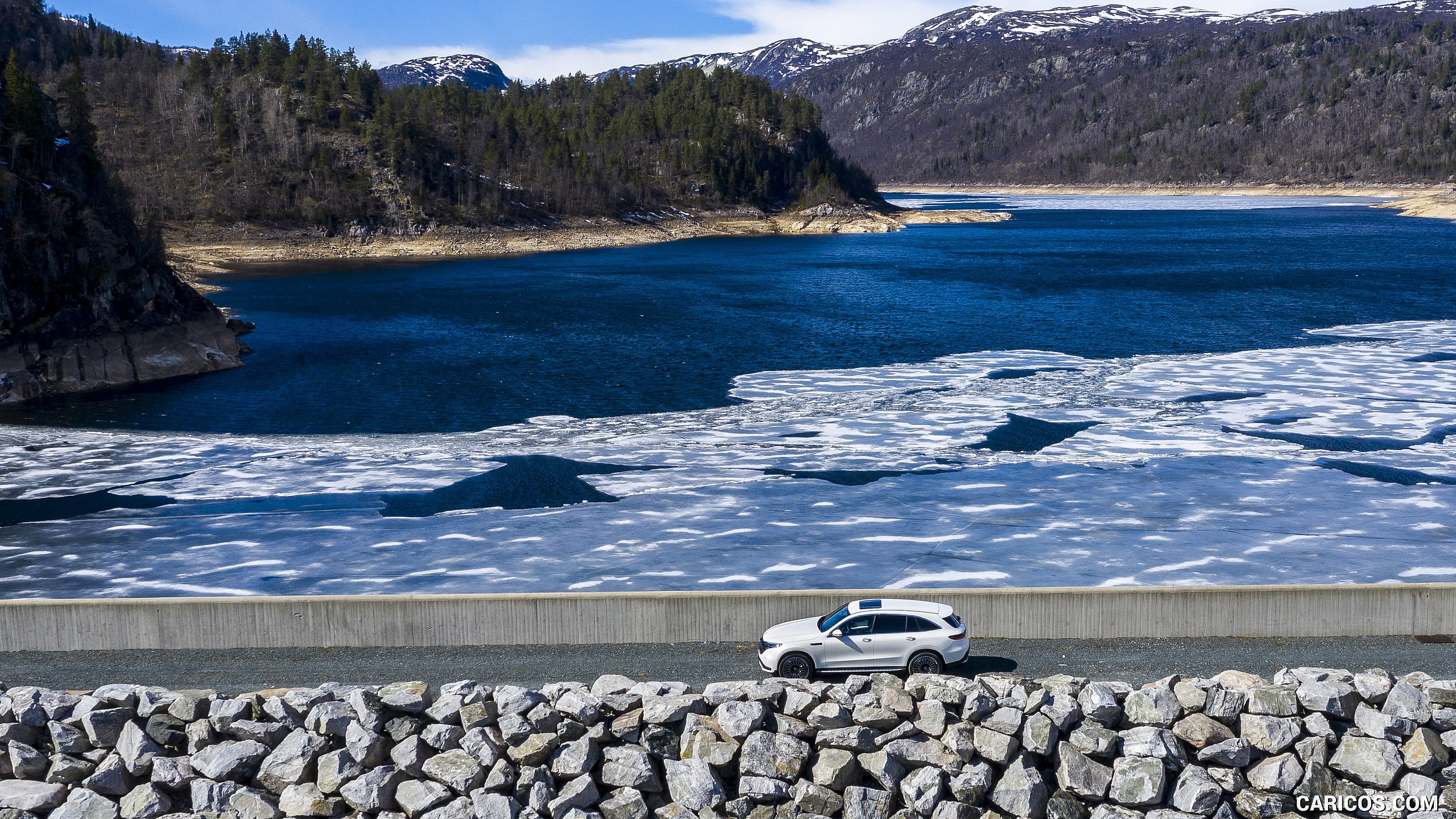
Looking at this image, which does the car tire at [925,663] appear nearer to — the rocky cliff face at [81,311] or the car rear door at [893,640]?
the car rear door at [893,640]

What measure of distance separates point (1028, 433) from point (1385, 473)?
1012 cm

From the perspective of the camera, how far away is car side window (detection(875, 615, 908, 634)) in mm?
15977

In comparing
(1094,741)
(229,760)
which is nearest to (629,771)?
(229,760)

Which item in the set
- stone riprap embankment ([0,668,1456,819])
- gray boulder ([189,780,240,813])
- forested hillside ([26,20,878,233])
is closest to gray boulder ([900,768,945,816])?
stone riprap embankment ([0,668,1456,819])

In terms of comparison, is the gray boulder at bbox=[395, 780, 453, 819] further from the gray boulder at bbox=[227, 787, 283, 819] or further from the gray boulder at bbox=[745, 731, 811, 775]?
the gray boulder at bbox=[745, 731, 811, 775]

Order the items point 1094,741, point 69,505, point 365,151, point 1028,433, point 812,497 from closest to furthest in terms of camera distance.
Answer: point 1094,741 → point 812,497 → point 69,505 → point 1028,433 → point 365,151

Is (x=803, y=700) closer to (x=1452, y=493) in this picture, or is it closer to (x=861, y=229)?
(x=1452, y=493)

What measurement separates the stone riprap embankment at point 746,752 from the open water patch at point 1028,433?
21.0m

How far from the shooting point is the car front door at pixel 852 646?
52.3 ft

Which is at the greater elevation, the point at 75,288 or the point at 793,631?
Answer: the point at 75,288

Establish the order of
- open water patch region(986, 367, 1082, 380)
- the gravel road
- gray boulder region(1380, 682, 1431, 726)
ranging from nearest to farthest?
gray boulder region(1380, 682, 1431, 726)
the gravel road
open water patch region(986, 367, 1082, 380)

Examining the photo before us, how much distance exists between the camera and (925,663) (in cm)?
1586

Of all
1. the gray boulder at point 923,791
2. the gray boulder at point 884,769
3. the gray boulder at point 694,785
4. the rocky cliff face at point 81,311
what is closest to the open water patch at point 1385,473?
the gray boulder at point 923,791

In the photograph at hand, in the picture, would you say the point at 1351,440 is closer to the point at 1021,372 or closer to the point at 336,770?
the point at 1021,372
